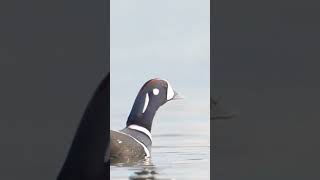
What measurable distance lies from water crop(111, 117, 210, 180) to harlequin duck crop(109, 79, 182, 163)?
0.05 m

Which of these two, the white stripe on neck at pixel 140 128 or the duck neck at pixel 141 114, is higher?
the duck neck at pixel 141 114

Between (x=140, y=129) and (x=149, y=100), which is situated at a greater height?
(x=149, y=100)

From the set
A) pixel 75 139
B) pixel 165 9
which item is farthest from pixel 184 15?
pixel 75 139

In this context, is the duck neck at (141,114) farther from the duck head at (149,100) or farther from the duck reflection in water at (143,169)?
the duck reflection in water at (143,169)

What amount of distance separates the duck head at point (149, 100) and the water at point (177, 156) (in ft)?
0.37

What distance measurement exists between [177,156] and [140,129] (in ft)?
0.83

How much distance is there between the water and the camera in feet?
12.9

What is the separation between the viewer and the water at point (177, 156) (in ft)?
12.9

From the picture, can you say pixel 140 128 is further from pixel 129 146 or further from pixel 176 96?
pixel 176 96

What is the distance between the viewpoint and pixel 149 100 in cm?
402

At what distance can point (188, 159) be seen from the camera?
3.96 metres
